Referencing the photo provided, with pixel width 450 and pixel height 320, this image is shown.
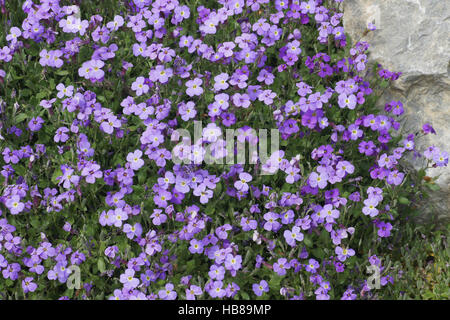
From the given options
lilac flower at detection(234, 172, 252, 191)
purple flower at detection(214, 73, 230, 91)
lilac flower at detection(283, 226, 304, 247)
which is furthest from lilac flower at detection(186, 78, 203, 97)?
lilac flower at detection(283, 226, 304, 247)

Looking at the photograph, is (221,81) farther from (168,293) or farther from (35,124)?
(168,293)

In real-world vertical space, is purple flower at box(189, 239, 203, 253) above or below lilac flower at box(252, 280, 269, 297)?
above

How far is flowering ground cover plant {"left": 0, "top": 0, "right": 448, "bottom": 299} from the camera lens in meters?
4.93

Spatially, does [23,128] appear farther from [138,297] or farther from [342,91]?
[342,91]

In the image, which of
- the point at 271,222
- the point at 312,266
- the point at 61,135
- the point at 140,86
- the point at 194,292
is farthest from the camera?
the point at 140,86

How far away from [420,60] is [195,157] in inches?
96.5

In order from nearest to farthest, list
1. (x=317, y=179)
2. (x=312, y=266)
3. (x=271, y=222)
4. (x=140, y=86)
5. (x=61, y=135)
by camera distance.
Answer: (x=312, y=266) → (x=271, y=222) → (x=317, y=179) → (x=61, y=135) → (x=140, y=86)

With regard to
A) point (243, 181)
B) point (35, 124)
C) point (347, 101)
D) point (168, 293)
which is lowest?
point (168, 293)

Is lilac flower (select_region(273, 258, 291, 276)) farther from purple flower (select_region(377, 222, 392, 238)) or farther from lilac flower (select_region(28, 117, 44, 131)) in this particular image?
lilac flower (select_region(28, 117, 44, 131))

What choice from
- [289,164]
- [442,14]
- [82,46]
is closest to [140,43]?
[82,46]

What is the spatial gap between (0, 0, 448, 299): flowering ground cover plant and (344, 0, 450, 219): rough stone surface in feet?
0.61

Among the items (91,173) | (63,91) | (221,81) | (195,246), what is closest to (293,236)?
(195,246)

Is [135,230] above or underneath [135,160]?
underneath

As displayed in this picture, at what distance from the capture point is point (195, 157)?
5.22 metres
